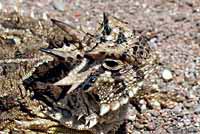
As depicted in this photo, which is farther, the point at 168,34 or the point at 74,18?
the point at 74,18

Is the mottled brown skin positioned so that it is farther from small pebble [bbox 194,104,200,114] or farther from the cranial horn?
small pebble [bbox 194,104,200,114]

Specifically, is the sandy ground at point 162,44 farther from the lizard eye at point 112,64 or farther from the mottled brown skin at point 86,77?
the lizard eye at point 112,64

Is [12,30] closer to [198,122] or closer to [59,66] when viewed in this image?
[59,66]

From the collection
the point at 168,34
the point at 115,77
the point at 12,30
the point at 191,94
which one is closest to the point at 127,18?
the point at 168,34

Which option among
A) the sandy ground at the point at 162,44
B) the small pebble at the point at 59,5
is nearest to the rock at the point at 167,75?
the sandy ground at the point at 162,44

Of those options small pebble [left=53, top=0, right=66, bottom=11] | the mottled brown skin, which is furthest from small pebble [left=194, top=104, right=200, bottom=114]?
small pebble [left=53, top=0, right=66, bottom=11]

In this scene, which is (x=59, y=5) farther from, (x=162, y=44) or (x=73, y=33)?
(x=73, y=33)
